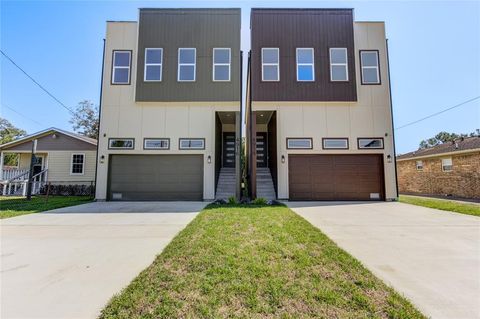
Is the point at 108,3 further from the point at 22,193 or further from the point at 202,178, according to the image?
Answer: the point at 22,193

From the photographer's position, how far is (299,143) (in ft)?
33.9

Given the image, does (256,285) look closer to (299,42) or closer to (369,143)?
(369,143)

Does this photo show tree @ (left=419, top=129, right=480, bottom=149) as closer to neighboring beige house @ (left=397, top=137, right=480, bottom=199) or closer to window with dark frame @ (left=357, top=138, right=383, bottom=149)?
neighboring beige house @ (left=397, top=137, right=480, bottom=199)

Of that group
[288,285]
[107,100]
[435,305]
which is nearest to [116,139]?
[107,100]

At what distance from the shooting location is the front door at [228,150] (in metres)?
14.5

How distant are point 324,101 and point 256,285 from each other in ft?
31.3

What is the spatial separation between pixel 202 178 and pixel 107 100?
5655mm

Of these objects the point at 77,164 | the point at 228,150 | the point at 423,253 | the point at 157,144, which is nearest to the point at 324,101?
the point at 228,150

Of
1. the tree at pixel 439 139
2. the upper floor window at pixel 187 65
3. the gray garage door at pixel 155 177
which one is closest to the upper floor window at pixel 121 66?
the upper floor window at pixel 187 65

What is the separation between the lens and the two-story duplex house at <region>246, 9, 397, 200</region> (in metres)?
10.2

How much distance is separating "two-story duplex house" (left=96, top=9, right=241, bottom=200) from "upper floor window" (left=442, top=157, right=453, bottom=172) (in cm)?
1246

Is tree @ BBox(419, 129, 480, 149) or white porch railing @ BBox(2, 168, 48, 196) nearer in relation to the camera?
white porch railing @ BBox(2, 168, 48, 196)

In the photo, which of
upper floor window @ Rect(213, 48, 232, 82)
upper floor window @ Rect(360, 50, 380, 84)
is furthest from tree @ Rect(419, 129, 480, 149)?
upper floor window @ Rect(213, 48, 232, 82)

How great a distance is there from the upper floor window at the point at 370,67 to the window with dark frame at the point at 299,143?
12.6 feet
